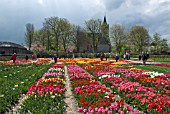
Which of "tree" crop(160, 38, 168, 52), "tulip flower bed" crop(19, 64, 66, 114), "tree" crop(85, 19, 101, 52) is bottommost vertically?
"tulip flower bed" crop(19, 64, 66, 114)

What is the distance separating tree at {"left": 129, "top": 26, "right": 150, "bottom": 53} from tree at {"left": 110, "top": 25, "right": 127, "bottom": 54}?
11.7ft

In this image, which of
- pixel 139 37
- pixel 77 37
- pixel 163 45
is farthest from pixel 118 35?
pixel 163 45

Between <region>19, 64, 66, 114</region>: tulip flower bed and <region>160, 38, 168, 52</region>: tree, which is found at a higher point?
<region>160, 38, 168, 52</region>: tree

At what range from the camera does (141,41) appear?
83250mm

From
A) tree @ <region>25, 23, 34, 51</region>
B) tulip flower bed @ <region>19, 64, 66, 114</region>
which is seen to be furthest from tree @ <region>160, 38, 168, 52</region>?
tulip flower bed @ <region>19, 64, 66, 114</region>

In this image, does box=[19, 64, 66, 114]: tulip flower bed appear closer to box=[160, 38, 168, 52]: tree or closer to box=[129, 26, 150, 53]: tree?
box=[129, 26, 150, 53]: tree

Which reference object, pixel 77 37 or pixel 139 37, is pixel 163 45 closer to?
pixel 139 37

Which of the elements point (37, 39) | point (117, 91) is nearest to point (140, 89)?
point (117, 91)

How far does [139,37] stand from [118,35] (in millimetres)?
8229

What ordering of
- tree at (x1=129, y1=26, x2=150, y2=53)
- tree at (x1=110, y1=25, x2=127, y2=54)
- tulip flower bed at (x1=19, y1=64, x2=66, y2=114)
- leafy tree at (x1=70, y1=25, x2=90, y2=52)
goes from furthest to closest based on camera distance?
leafy tree at (x1=70, y1=25, x2=90, y2=52), tree at (x1=129, y1=26, x2=150, y2=53), tree at (x1=110, y1=25, x2=127, y2=54), tulip flower bed at (x1=19, y1=64, x2=66, y2=114)

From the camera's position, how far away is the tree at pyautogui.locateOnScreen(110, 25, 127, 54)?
8244 cm

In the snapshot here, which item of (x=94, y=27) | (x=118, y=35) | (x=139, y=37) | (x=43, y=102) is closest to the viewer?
(x=43, y=102)

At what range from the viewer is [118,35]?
272ft

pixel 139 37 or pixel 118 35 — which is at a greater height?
Answer: pixel 118 35
